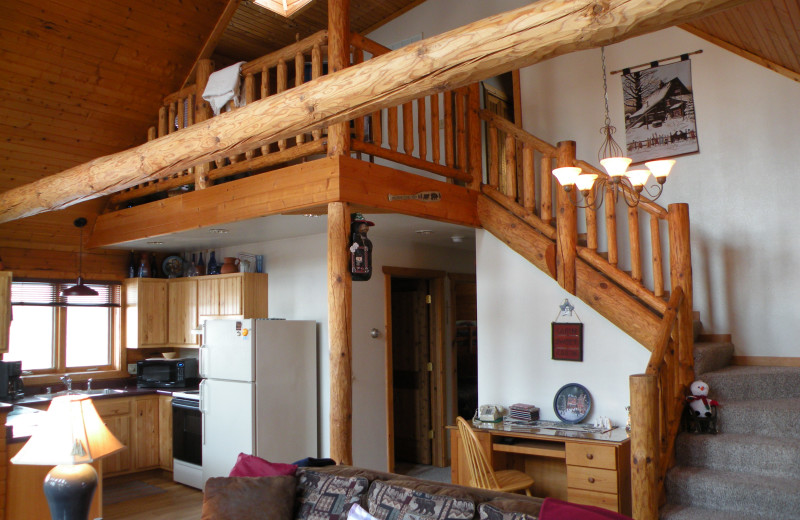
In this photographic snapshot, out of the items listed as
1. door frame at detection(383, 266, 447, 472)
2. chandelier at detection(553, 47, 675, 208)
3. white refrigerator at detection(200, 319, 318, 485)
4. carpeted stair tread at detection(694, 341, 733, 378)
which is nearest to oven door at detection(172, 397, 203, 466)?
white refrigerator at detection(200, 319, 318, 485)

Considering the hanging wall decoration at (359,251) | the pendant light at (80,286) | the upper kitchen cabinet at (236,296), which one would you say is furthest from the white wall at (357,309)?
the pendant light at (80,286)

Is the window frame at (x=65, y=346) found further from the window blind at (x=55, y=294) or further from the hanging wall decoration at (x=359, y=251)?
the hanging wall decoration at (x=359, y=251)

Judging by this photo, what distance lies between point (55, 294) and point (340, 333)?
4266mm

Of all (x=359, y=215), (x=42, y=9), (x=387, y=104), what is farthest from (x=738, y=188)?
(x=42, y=9)

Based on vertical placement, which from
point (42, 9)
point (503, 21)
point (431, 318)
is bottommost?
point (431, 318)

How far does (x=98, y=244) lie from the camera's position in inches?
273

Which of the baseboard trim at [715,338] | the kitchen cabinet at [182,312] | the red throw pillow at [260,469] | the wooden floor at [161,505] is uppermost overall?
the kitchen cabinet at [182,312]

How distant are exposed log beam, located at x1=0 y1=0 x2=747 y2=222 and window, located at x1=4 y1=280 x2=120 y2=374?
3600mm

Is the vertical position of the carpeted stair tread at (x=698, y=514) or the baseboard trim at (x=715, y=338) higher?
the baseboard trim at (x=715, y=338)

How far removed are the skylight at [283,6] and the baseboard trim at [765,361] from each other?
4747 mm

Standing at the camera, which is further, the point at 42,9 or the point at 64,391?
the point at 64,391

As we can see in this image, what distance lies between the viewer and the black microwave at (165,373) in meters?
6.99

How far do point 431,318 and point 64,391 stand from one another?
12.5ft

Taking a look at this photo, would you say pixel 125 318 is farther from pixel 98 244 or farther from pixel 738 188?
pixel 738 188
